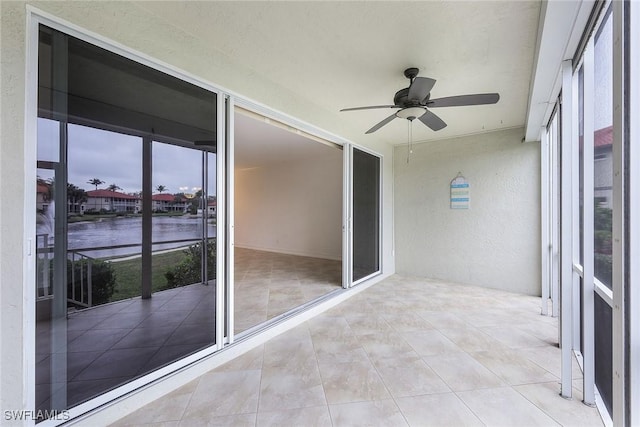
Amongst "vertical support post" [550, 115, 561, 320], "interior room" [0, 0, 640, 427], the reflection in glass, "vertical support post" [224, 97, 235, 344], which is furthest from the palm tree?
"vertical support post" [550, 115, 561, 320]

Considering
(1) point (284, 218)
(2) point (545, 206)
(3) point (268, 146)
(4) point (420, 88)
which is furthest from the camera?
(1) point (284, 218)

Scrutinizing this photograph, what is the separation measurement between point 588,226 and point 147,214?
3.09 m

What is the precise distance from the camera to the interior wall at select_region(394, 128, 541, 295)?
430 cm

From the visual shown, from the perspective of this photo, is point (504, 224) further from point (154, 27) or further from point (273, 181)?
point (273, 181)

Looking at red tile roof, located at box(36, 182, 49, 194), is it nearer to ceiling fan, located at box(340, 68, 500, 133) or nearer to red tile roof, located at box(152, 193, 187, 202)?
red tile roof, located at box(152, 193, 187, 202)

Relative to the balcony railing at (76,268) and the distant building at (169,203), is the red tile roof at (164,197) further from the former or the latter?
the balcony railing at (76,268)

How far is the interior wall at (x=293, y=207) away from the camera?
279 inches

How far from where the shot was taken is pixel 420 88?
2256mm

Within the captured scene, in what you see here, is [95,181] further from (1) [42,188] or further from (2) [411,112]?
(2) [411,112]

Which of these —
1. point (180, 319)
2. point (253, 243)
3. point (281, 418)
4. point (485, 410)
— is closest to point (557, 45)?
point (485, 410)

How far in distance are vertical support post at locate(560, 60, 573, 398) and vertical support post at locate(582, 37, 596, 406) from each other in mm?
98

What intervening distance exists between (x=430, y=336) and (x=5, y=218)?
3.40 m

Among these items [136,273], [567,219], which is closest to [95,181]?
[136,273]
